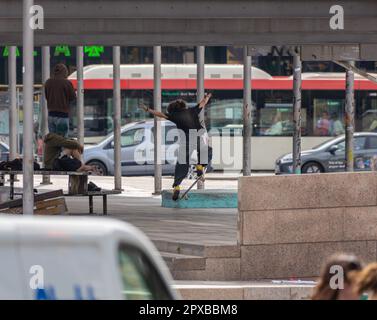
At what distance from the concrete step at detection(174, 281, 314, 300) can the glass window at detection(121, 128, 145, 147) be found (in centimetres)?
2461

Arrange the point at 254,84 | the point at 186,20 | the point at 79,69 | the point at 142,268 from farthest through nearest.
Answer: the point at 254,84
the point at 79,69
the point at 186,20
the point at 142,268

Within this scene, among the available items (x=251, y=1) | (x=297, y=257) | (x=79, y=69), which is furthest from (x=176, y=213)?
(x=79, y=69)

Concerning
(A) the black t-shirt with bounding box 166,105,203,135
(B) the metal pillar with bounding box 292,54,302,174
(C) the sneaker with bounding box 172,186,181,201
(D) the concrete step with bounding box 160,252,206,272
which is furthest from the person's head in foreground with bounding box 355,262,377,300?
(B) the metal pillar with bounding box 292,54,302,174

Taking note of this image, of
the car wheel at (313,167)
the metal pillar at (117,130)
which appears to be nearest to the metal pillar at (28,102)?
the metal pillar at (117,130)

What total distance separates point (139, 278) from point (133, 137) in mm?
34133

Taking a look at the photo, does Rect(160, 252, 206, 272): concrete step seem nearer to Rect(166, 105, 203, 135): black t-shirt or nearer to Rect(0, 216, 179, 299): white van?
Rect(166, 105, 203, 135): black t-shirt

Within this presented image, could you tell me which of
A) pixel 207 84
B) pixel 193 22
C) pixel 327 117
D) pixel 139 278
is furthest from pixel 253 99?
pixel 139 278

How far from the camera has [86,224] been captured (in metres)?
4.54

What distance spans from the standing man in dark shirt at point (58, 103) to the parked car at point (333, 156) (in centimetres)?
1818

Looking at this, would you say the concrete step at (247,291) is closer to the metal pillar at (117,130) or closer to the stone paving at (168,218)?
the stone paving at (168,218)

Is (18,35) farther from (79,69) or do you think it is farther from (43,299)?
(43,299)

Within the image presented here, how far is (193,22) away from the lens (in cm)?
2005
